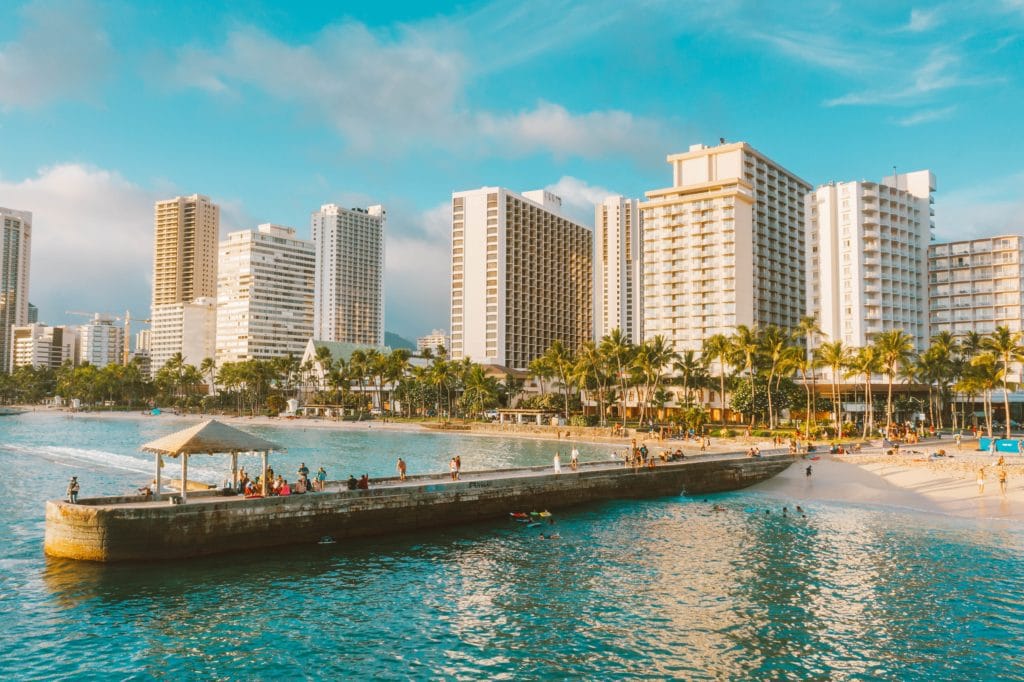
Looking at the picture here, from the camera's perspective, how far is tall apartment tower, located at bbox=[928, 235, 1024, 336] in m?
146

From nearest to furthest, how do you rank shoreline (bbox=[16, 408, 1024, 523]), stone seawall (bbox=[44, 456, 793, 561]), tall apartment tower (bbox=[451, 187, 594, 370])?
1. stone seawall (bbox=[44, 456, 793, 561])
2. shoreline (bbox=[16, 408, 1024, 523])
3. tall apartment tower (bbox=[451, 187, 594, 370])

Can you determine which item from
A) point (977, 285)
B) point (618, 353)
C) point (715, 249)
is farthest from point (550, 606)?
point (977, 285)

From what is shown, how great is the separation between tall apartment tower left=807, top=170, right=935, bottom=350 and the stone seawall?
108444mm

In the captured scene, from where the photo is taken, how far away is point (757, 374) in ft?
355

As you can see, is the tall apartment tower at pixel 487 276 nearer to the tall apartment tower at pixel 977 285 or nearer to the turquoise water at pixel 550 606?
the tall apartment tower at pixel 977 285

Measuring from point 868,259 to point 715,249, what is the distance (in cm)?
3126

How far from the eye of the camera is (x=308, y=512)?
33.8 m

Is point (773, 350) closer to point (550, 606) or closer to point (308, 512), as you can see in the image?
point (308, 512)

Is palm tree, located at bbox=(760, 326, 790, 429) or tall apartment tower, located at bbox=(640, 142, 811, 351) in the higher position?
tall apartment tower, located at bbox=(640, 142, 811, 351)

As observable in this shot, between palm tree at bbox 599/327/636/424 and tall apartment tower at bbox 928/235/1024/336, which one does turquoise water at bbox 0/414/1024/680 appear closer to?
palm tree at bbox 599/327/636/424

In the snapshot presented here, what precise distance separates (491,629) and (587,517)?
2102 centimetres

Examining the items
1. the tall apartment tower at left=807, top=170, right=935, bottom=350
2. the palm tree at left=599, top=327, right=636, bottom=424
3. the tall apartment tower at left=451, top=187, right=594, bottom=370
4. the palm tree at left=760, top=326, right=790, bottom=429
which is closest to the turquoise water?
the palm tree at left=760, top=326, right=790, bottom=429

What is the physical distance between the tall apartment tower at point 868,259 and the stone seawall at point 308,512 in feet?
356

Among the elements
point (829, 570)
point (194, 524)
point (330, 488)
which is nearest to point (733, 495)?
point (829, 570)
